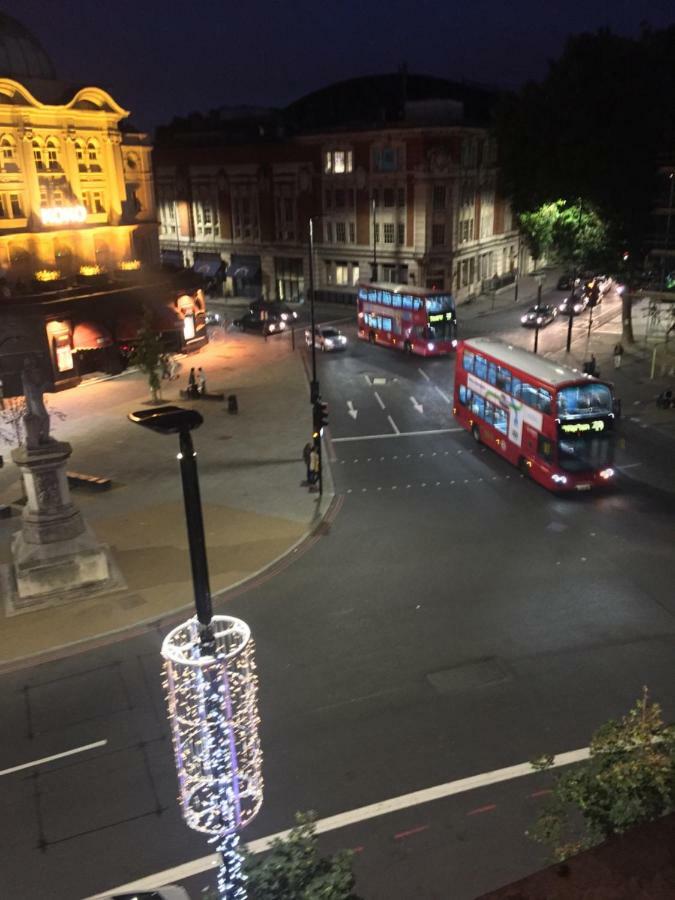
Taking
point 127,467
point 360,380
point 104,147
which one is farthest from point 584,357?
point 104,147

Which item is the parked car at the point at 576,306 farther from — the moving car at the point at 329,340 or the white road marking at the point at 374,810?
the white road marking at the point at 374,810

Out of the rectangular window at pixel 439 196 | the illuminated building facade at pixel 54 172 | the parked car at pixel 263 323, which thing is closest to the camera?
the illuminated building facade at pixel 54 172

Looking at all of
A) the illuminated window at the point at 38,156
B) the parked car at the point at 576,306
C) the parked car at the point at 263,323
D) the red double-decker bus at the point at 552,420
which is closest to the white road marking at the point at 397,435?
the red double-decker bus at the point at 552,420

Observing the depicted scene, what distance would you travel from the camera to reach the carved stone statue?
1705 centimetres

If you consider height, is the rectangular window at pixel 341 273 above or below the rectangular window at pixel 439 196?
below

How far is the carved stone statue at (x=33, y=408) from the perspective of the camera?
55.9ft

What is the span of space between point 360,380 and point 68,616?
24385 mm

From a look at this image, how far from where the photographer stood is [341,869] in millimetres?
6422

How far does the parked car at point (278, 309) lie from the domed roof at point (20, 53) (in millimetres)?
20874

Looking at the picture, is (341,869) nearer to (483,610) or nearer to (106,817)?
(106,817)

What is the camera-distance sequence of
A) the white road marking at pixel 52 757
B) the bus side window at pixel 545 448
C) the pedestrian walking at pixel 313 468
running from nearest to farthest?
the white road marking at pixel 52 757 → the bus side window at pixel 545 448 → the pedestrian walking at pixel 313 468

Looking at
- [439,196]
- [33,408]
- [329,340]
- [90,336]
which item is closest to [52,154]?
[90,336]

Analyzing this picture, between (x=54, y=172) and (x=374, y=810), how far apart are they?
42292 millimetres

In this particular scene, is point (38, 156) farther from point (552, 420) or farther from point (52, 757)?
point (52, 757)
